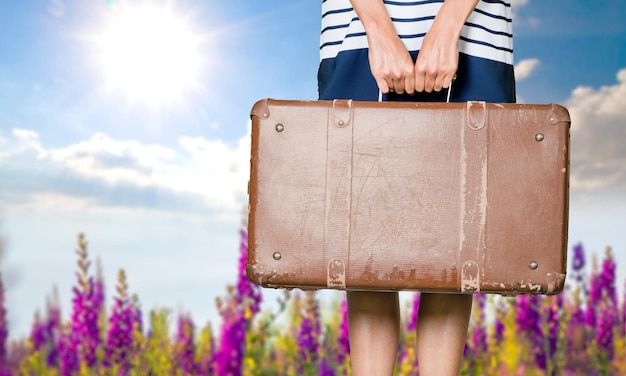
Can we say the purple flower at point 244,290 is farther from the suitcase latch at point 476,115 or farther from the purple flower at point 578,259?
the purple flower at point 578,259

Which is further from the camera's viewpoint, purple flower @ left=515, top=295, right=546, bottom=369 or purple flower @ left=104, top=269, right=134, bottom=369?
purple flower @ left=515, top=295, right=546, bottom=369

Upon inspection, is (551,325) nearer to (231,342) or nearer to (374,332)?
(231,342)

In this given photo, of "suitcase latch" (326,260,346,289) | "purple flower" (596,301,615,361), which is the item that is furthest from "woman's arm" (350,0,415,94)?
"purple flower" (596,301,615,361)

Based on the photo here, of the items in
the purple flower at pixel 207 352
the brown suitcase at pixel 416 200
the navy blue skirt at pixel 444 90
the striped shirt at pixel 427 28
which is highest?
the striped shirt at pixel 427 28

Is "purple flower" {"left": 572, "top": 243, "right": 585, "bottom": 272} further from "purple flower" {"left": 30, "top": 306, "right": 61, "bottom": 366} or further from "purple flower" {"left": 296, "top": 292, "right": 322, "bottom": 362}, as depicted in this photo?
"purple flower" {"left": 30, "top": 306, "right": 61, "bottom": 366}

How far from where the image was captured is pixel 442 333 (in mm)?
1256

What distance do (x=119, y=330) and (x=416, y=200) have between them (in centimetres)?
139

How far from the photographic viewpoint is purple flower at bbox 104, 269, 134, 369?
224 cm

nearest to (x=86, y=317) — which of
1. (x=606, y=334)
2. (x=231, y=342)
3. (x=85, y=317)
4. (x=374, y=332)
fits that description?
(x=85, y=317)

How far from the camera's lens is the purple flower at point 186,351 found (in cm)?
242

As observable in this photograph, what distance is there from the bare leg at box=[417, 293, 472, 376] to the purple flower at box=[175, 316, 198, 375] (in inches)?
52.0

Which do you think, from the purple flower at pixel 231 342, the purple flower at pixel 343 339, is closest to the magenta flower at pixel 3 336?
the purple flower at pixel 231 342

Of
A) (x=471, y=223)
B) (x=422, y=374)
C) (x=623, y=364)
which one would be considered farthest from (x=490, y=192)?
(x=623, y=364)

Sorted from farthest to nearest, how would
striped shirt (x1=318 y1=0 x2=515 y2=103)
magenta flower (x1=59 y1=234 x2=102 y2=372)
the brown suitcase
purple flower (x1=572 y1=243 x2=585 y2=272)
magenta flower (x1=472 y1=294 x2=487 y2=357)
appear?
purple flower (x1=572 y1=243 x2=585 y2=272), magenta flower (x1=472 y1=294 x2=487 y2=357), magenta flower (x1=59 y1=234 x2=102 y2=372), striped shirt (x1=318 y1=0 x2=515 y2=103), the brown suitcase
